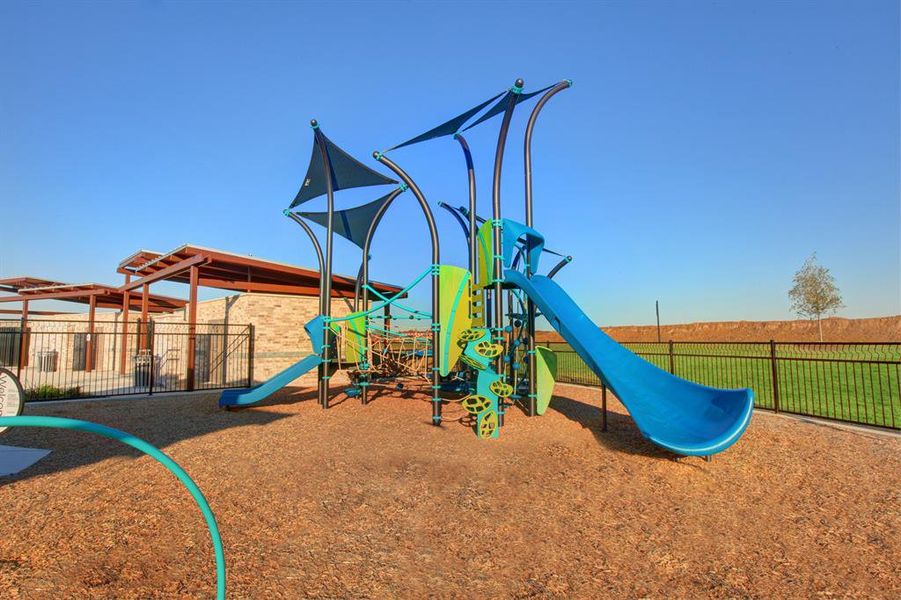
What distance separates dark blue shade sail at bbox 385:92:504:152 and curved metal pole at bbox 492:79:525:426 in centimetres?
44

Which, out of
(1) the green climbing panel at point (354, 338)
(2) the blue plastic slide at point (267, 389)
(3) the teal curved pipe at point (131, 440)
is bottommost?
(2) the blue plastic slide at point (267, 389)

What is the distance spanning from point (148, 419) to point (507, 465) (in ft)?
22.7

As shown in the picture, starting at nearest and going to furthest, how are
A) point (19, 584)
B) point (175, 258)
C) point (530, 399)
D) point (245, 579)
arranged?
point (19, 584)
point (245, 579)
point (530, 399)
point (175, 258)

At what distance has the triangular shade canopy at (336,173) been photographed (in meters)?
9.58

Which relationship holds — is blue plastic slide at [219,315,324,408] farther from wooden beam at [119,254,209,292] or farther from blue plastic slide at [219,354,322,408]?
wooden beam at [119,254,209,292]

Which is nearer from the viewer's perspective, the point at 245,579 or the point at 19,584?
the point at 19,584

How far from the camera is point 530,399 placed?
8.44m

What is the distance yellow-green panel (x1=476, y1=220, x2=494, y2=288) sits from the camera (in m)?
8.23

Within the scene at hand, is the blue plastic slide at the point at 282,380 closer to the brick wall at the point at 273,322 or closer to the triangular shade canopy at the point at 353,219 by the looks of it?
the triangular shade canopy at the point at 353,219

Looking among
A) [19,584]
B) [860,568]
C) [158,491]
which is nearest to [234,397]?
[158,491]

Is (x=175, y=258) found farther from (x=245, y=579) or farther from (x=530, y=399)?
(x=245, y=579)

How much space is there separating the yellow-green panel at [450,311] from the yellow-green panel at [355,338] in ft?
8.06

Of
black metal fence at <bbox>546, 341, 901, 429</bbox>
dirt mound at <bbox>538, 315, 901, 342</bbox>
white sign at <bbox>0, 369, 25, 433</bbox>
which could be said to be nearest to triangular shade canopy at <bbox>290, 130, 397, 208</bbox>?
white sign at <bbox>0, 369, 25, 433</bbox>

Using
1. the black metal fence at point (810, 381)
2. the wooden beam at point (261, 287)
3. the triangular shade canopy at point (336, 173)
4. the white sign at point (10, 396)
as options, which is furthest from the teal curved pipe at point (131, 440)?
the wooden beam at point (261, 287)
